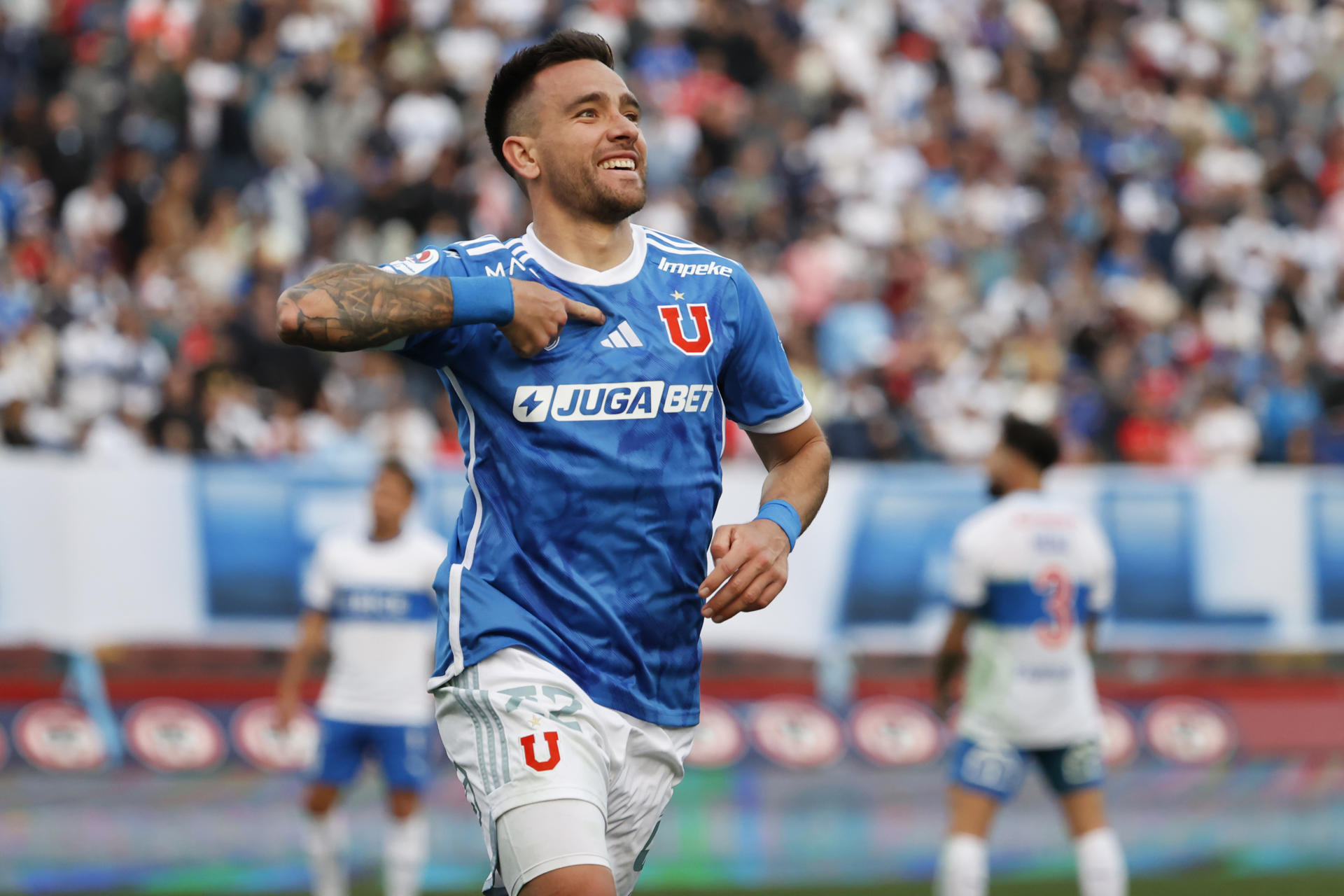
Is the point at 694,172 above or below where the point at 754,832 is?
above

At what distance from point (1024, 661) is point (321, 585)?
4275 millimetres

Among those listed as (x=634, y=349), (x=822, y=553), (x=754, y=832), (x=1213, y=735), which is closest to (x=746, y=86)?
(x=822, y=553)

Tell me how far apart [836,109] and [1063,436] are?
5.60 meters

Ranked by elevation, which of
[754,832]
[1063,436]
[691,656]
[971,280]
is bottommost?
[754,832]

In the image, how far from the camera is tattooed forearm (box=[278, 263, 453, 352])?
13.6 feet

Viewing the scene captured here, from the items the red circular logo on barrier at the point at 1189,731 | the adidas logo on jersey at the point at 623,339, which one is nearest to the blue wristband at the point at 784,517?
the adidas logo on jersey at the point at 623,339

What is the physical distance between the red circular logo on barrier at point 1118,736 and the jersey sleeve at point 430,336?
35.7 ft

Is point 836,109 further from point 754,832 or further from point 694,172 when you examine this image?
point 754,832

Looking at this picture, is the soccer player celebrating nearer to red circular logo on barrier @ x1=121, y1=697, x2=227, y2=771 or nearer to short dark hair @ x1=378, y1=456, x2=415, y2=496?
short dark hair @ x1=378, y1=456, x2=415, y2=496

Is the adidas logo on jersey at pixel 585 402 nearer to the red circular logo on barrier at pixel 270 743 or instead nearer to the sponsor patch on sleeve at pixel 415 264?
the sponsor patch on sleeve at pixel 415 264

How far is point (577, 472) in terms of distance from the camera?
4.41 metres

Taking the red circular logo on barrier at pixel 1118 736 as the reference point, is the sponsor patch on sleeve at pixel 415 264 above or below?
above

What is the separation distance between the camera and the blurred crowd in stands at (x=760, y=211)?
50.0ft

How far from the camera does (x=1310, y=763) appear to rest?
47.7 ft
